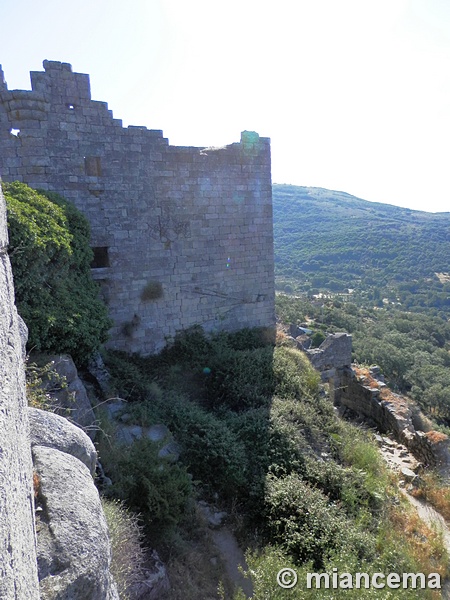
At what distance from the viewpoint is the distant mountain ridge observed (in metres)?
53.8

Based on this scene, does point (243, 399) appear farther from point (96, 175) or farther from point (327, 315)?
point (327, 315)

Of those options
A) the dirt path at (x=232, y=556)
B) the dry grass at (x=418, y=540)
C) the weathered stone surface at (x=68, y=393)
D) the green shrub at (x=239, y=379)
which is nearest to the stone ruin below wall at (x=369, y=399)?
the green shrub at (x=239, y=379)

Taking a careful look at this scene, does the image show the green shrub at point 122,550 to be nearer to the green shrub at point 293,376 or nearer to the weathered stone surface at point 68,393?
the weathered stone surface at point 68,393

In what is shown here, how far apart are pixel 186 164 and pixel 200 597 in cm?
844

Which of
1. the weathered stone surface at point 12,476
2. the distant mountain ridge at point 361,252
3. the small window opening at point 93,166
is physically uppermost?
the small window opening at point 93,166

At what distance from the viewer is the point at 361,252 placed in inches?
2694

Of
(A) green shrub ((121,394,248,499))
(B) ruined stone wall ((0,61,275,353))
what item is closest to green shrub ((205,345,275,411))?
(A) green shrub ((121,394,248,499))

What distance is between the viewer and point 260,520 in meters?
5.74

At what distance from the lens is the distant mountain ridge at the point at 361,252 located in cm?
5381

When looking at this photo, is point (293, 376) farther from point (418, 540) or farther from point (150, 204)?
point (150, 204)

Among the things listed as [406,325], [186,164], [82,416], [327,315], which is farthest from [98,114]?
[406,325]

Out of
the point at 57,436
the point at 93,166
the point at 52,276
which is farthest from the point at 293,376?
the point at 57,436

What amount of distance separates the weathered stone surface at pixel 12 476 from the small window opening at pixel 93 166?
7.08 meters

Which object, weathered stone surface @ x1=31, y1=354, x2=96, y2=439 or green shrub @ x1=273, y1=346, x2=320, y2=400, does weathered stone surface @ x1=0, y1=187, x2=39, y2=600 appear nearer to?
weathered stone surface @ x1=31, y1=354, x2=96, y2=439
